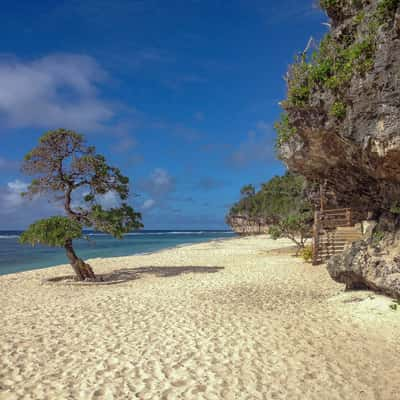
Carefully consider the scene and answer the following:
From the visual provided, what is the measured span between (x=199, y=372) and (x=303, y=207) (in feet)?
98.3

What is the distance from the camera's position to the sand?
5.14 meters

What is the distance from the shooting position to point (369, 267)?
363 inches

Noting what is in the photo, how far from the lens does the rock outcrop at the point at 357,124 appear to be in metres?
6.97

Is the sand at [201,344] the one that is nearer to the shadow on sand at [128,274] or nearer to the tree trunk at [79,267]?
the shadow on sand at [128,274]

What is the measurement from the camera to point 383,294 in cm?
922

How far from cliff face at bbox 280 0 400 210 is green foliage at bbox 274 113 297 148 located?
65 millimetres

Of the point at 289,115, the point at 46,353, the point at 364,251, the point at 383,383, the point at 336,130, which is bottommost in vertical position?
the point at 383,383

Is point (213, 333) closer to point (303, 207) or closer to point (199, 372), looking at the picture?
point (199, 372)

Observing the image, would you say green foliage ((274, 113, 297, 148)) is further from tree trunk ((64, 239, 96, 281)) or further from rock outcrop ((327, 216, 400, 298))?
tree trunk ((64, 239, 96, 281))

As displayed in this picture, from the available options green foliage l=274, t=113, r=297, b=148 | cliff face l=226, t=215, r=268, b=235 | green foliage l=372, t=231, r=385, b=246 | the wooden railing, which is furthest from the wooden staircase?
cliff face l=226, t=215, r=268, b=235

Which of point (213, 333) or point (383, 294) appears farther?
point (383, 294)

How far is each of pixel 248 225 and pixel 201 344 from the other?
7539cm

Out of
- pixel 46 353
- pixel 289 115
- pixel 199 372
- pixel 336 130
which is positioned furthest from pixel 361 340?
pixel 46 353

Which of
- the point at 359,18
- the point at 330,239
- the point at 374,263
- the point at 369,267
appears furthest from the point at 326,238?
the point at 359,18
